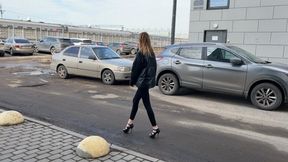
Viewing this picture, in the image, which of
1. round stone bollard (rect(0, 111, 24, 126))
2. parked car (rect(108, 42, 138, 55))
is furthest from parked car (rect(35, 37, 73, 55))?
round stone bollard (rect(0, 111, 24, 126))

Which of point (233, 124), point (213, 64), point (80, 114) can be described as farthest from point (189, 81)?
point (80, 114)

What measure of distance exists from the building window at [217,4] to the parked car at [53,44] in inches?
632

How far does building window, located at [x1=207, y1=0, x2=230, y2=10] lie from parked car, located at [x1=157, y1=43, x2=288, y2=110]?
5598 mm

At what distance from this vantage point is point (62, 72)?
42.0 ft

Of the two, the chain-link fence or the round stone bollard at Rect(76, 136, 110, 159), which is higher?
the chain-link fence

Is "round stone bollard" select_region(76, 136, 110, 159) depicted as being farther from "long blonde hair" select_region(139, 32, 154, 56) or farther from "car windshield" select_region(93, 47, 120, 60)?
"car windshield" select_region(93, 47, 120, 60)

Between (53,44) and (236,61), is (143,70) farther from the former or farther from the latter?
(53,44)

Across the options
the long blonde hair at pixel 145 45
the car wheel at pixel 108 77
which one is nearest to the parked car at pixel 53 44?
the car wheel at pixel 108 77

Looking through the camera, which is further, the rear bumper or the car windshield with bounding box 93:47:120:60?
the rear bumper

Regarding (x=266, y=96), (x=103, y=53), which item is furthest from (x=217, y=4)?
(x=266, y=96)

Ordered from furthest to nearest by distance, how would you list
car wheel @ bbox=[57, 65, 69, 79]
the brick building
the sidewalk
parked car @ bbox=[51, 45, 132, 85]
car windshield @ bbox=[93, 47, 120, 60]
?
car wheel @ bbox=[57, 65, 69, 79] → the brick building → car windshield @ bbox=[93, 47, 120, 60] → parked car @ bbox=[51, 45, 132, 85] → the sidewalk

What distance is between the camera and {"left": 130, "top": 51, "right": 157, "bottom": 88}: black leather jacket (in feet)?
16.9

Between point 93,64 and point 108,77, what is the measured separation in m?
0.89

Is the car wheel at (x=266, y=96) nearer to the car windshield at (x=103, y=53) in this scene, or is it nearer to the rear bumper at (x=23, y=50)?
the car windshield at (x=103, y=53)
